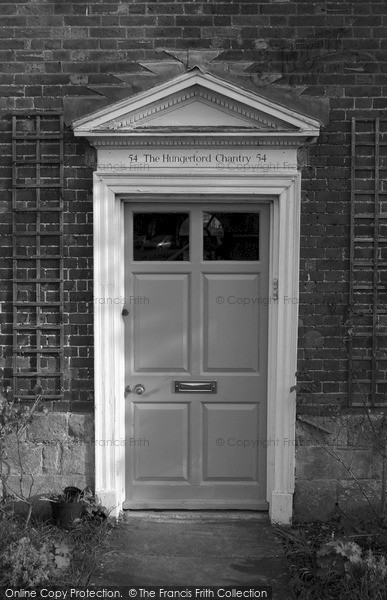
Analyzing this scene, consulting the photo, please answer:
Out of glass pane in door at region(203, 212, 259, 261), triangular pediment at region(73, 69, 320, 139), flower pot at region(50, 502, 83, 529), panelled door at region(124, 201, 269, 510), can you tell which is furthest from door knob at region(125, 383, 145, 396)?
triangular pediment at region(73, 69, 320, 139)

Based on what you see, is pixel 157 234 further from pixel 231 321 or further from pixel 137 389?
pixel 137 389

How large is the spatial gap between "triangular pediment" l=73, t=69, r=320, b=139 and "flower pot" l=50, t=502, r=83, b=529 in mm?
2783

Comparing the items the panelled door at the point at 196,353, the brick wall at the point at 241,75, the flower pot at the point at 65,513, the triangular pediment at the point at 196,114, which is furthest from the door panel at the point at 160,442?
the triangular pediment at the point at 196,114

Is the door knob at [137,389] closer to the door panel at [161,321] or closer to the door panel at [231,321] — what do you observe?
the door panel at [161,321]

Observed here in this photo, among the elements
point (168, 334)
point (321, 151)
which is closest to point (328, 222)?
point (321, 151)

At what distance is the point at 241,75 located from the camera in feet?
18.2

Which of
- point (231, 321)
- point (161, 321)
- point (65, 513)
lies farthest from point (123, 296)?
point (65, 513)

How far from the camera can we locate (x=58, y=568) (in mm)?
4605

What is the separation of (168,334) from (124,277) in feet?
1.89

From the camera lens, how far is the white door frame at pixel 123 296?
18.3 feet

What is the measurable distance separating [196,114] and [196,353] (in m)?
1.87

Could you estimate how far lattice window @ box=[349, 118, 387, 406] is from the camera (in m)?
Answer: 5.56

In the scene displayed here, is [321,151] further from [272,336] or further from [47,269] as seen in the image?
[47,269]

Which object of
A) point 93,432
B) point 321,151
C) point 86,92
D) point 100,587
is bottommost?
point 100,587
